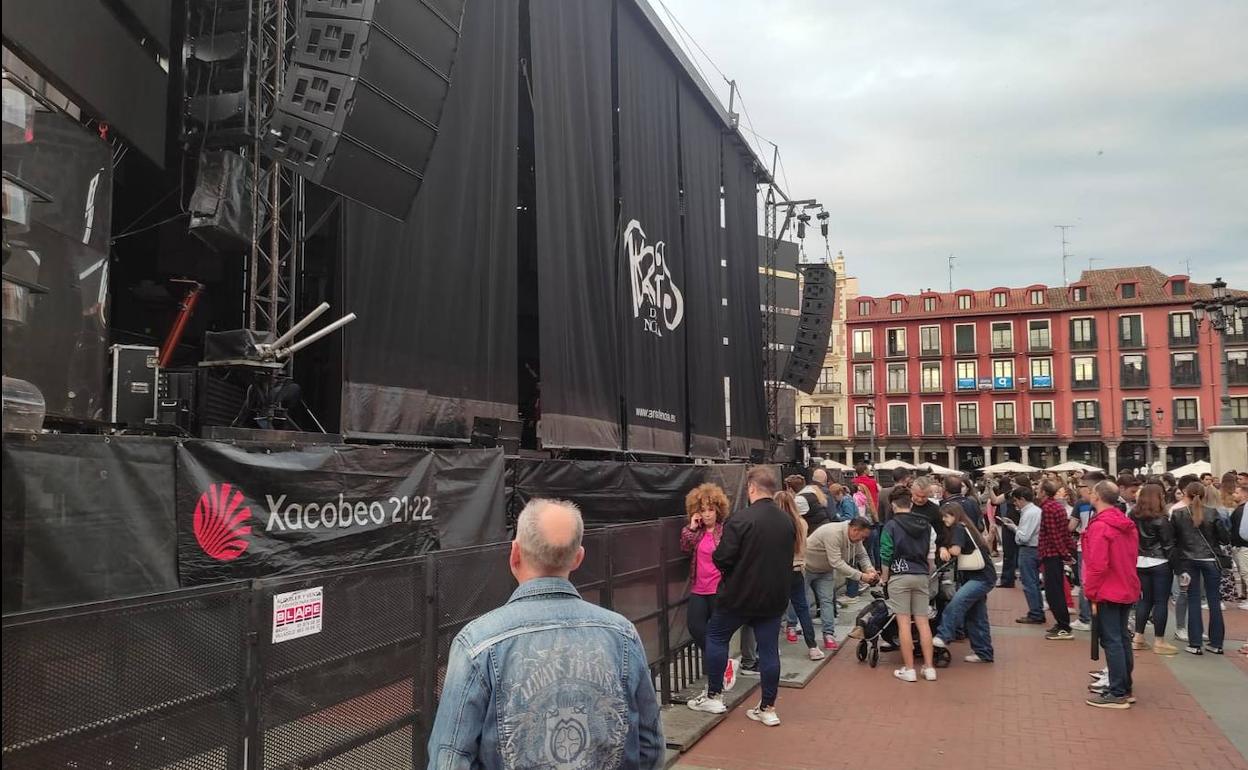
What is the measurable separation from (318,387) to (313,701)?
17.0ft

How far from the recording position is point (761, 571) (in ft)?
21.9

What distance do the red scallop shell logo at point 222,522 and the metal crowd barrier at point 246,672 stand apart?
1.63m

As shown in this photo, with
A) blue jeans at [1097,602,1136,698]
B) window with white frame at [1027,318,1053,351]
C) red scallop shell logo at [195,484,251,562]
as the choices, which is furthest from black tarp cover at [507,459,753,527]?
window with white frame at [1027,318,1053,351]

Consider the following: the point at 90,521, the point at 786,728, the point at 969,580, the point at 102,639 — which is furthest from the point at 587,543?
the point at 969,580

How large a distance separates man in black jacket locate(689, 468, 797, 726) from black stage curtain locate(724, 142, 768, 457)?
12.4 m

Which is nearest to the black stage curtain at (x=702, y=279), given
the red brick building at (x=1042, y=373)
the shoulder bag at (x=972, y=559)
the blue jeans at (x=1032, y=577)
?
the blue jeans at (x=1032, y=577)

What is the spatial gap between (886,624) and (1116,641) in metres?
2.23

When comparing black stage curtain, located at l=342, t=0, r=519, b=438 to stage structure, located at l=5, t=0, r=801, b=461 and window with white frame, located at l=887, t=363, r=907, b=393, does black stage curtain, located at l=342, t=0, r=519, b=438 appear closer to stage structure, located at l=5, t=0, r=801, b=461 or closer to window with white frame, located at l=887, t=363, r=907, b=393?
stage structure, located at l=5, t=0, r=801, b=461

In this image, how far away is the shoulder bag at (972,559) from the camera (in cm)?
906

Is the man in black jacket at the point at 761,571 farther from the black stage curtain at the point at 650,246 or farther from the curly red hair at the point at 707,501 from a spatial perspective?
the black stage curtain at the point at 650,246

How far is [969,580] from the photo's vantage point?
9.23 m

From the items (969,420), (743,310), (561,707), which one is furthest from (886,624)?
(969,420)

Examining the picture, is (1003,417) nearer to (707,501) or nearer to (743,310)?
(743,310)

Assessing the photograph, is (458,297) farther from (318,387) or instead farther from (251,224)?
(251,224)
